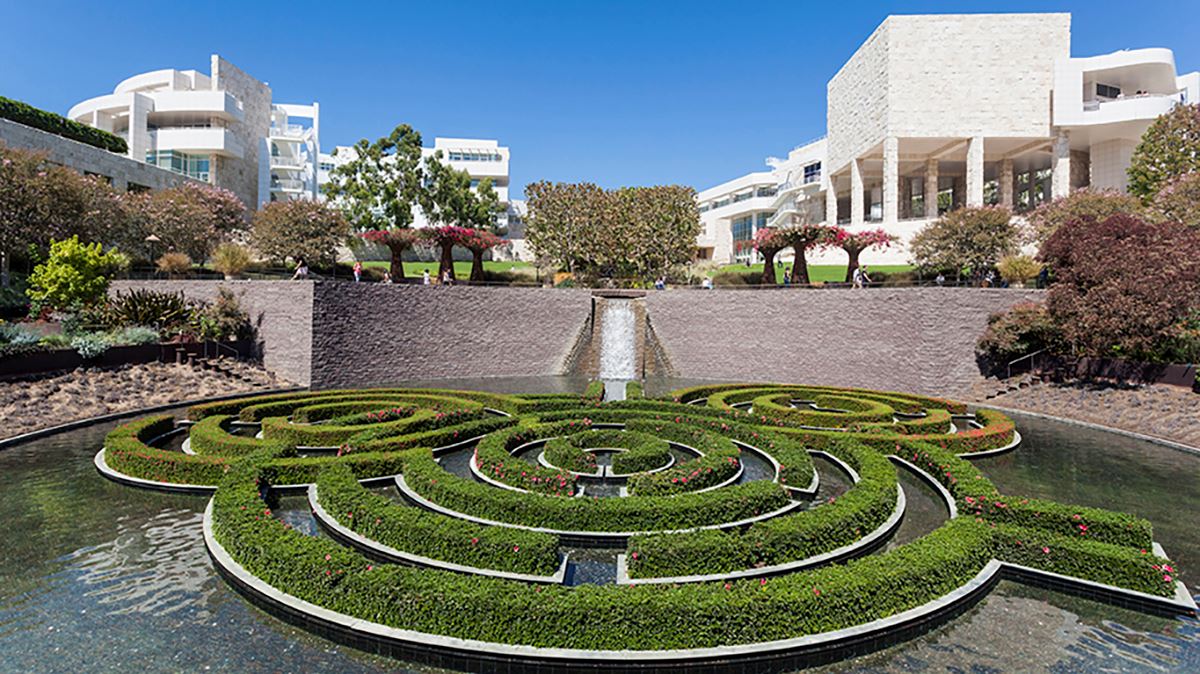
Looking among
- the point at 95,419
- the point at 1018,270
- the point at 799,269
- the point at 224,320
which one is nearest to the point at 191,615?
the point at 95,419

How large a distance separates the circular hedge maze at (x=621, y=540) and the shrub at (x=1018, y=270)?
645 inches

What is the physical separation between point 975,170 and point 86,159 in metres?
67.7

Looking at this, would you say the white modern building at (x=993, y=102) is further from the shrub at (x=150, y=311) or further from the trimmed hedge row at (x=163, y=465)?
the trimmed hedge row at (x=163, y=465)

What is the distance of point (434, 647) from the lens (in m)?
7.02

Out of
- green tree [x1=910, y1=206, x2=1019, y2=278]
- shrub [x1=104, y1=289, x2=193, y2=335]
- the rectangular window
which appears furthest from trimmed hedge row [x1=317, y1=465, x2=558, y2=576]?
the rectangular window

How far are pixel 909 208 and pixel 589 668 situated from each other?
234 ft

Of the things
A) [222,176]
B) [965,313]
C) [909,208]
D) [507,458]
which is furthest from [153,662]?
[909,208]

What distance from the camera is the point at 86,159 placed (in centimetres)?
4256

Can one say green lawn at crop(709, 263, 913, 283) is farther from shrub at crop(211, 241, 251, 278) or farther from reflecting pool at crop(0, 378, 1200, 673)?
reflecting pool at crop(0, 378, 1200, 673)

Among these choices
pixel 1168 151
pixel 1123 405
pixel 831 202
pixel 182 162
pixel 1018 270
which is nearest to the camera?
pixel 1123 405

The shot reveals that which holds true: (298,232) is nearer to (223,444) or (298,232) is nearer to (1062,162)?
(223,444)

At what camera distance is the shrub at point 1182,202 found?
30.9 m

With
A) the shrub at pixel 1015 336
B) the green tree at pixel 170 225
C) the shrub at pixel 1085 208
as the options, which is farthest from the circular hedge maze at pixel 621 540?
the green tree at pixel 170 225

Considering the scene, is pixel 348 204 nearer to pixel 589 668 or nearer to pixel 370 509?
pixel 370 509
